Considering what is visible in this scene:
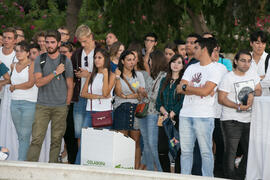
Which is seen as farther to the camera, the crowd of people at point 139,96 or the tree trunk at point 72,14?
the tree trunk at point 72,14

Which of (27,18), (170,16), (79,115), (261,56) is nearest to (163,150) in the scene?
(79,115)

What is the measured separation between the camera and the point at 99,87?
26.1 ft

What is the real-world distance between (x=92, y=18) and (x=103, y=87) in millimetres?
11485

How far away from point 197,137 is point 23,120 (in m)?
2.47

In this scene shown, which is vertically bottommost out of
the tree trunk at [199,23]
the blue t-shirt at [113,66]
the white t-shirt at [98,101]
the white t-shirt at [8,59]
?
the white t-shirt at [98,101]

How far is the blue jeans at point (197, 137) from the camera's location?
7016 mm

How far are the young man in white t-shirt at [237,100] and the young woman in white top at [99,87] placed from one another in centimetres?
156

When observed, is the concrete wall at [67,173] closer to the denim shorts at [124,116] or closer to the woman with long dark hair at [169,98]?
the woman with long dark hair at [169,98]

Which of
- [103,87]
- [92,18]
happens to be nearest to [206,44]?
[103,87]

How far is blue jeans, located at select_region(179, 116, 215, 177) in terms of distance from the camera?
7016mm

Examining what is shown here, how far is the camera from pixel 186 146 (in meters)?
7.16

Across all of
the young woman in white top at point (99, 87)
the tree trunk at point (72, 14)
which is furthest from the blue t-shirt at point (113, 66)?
the tree trunk at point (72, 14)

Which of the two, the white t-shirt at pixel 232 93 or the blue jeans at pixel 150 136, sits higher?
the white t-shirt at pixel 232 93

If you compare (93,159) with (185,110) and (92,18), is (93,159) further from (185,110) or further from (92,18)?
(92,18)
